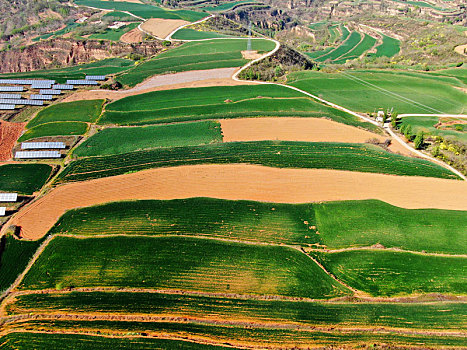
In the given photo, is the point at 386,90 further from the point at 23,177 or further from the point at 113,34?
the point at 113,34

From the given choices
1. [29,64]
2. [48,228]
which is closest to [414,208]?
[48,228]

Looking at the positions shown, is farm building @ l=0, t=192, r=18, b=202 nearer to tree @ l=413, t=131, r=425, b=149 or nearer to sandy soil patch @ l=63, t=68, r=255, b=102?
sandy soil patch @ l=63, t=68, r=255, b=102

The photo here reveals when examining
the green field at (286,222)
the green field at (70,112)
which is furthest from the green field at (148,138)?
the green field at (286,222)

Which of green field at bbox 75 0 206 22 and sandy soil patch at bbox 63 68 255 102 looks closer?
sandy soil patch at bbox 63 68 255 102

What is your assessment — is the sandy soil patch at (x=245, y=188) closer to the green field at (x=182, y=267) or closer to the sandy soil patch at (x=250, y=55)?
the green field at (x=182, y=267)

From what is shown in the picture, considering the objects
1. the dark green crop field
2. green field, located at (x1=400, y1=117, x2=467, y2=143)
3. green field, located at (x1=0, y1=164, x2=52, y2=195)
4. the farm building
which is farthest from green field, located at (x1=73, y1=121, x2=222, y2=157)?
green field, located at (x1=400, y1=117, x2=467, y2=143)
